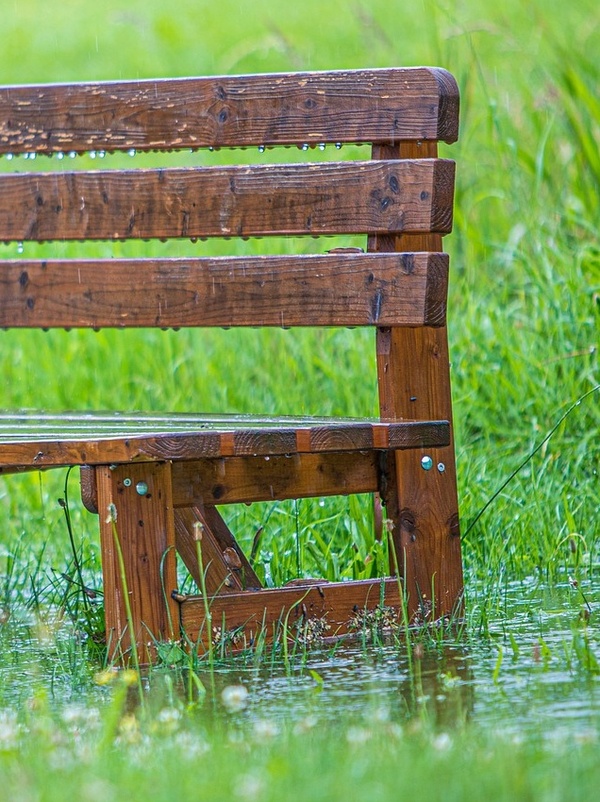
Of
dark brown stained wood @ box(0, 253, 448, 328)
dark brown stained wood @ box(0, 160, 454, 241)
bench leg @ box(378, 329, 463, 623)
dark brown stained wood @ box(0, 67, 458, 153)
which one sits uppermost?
dark brown stained wood @ box(0, 67, 458, 153)

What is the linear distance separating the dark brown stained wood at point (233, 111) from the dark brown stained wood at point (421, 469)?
97mm

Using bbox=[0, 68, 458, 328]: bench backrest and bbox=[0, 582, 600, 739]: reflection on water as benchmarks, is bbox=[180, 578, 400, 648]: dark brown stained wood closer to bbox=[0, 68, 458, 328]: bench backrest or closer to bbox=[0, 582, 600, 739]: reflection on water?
bbox=[0, 582, 600, 739]: reflection on water

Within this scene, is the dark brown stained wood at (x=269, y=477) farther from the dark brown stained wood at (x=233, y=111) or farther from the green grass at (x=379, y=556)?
the dark brown stained wood at (x=233, y=111)

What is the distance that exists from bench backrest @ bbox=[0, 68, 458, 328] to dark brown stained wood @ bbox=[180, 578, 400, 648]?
2.18 ft

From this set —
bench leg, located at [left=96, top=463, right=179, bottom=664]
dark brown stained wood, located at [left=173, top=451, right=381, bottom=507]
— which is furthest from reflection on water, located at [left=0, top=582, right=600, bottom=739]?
dark brown stained wood, located at [left=173, top=451, right=381, bottom=507]

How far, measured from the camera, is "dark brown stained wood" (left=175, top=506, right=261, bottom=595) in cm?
346

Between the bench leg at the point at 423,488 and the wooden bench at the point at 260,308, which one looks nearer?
the wooden bench at the point at 260,308

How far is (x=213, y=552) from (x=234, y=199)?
92cm

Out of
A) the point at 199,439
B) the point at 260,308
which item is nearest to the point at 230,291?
the point at 260,308

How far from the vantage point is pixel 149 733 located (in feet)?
8.14

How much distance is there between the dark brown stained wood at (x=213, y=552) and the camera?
11.4 feet

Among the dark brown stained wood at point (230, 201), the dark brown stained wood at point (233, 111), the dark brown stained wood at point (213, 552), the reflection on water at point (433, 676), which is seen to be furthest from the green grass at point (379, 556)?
the dark brown stained wood at point (233, 111)

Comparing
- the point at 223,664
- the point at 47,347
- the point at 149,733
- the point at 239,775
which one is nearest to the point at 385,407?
the point at 223,664

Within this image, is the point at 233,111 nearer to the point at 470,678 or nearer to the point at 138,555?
the point at 138,555
